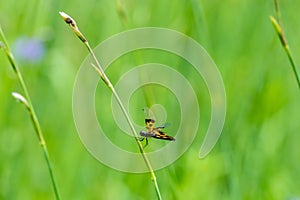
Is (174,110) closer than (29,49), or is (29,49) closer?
(174,110)

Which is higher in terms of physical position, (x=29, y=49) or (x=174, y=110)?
(x=29, y=49)

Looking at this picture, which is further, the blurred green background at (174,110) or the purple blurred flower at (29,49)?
the purple blurred flower at (29,49)

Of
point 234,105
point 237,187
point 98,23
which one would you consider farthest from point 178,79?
point 98,23

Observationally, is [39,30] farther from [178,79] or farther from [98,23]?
[178,79]

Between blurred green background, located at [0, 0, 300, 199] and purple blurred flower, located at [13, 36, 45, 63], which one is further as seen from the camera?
purple blurred flower, located at [13, 36, 45, 63]
